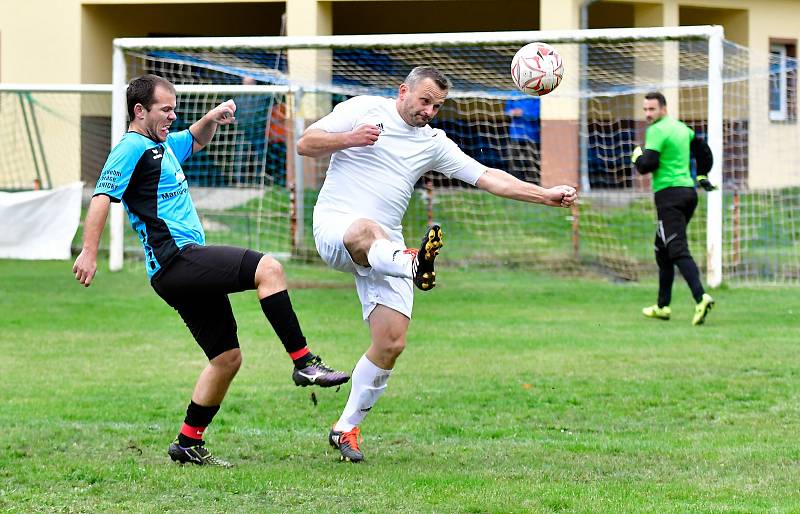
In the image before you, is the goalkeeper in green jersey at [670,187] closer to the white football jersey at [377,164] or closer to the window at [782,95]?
the window at [782,95]

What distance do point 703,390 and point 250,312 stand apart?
19.9ft

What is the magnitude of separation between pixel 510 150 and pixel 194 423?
13.1 metres

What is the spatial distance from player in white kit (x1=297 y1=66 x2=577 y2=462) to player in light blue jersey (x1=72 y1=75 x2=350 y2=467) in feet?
1.80

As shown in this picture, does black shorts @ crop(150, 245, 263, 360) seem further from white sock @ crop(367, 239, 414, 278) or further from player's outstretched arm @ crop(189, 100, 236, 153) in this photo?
player's outstretched arm @ crop(189, 100, 236, 153)

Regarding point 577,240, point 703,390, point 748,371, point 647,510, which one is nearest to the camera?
point 647,510

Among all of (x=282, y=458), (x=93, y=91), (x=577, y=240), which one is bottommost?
(x=282, y=458)

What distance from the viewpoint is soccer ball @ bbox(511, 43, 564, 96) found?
26.8ft

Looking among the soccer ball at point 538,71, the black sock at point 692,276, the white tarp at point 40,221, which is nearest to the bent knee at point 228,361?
the soccer ball at point 538,71

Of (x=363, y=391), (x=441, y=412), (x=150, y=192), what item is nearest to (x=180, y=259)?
(x=150, y=192)

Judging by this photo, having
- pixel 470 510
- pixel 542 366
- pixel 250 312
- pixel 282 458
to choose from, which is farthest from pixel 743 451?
pixel 250 312

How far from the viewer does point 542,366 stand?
9.91 meters

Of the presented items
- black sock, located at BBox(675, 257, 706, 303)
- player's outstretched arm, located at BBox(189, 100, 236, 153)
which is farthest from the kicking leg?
black sock, located at BBox(675, 257, 706, 303)

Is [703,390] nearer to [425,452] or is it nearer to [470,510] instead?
[425,452]

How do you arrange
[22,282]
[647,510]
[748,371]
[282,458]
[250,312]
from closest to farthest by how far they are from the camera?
[647,510] < [282,458] < [748,371] < [250,312] < [22,282]
